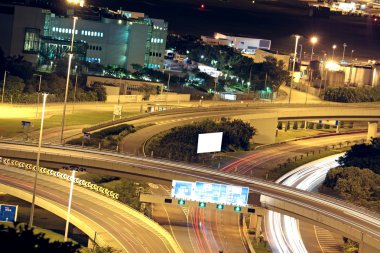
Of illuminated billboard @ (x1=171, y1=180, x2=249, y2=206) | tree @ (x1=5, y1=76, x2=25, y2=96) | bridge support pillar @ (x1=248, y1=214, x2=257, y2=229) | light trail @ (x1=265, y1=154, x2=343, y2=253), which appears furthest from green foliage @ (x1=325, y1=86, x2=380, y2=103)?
illuminated billboard @ (x1=171, y1=180, x2=249, y2=206)

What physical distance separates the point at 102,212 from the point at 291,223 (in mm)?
11677

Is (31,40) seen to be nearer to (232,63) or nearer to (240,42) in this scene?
A: (232,63)

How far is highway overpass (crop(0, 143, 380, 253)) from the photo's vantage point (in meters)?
51.5

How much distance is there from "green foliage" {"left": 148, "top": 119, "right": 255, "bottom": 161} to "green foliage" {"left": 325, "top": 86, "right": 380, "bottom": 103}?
26.8 metres

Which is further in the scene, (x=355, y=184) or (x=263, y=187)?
(x=355, y=184)

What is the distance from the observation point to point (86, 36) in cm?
11262

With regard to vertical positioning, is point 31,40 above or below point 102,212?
above

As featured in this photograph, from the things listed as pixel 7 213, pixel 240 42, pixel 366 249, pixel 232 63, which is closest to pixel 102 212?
pixel 7 213

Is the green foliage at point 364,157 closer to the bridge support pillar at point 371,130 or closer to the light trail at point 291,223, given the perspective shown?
the light trail at point 291,223

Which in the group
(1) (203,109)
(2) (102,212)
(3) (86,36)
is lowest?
(2) (102,212)

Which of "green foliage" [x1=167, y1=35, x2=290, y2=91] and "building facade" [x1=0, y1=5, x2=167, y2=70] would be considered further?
"green foliage" [x1=167, y1=35, x2=290, y2=91]

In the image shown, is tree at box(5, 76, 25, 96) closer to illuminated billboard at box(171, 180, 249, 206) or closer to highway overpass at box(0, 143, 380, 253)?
highway overpass at box(0, 143, 380, 253)

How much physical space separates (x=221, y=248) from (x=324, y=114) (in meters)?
42.0

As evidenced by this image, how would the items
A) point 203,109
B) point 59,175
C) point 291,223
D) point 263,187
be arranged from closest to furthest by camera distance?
point 263,187 → point 59,175 → point 291,223 → point 203,109
